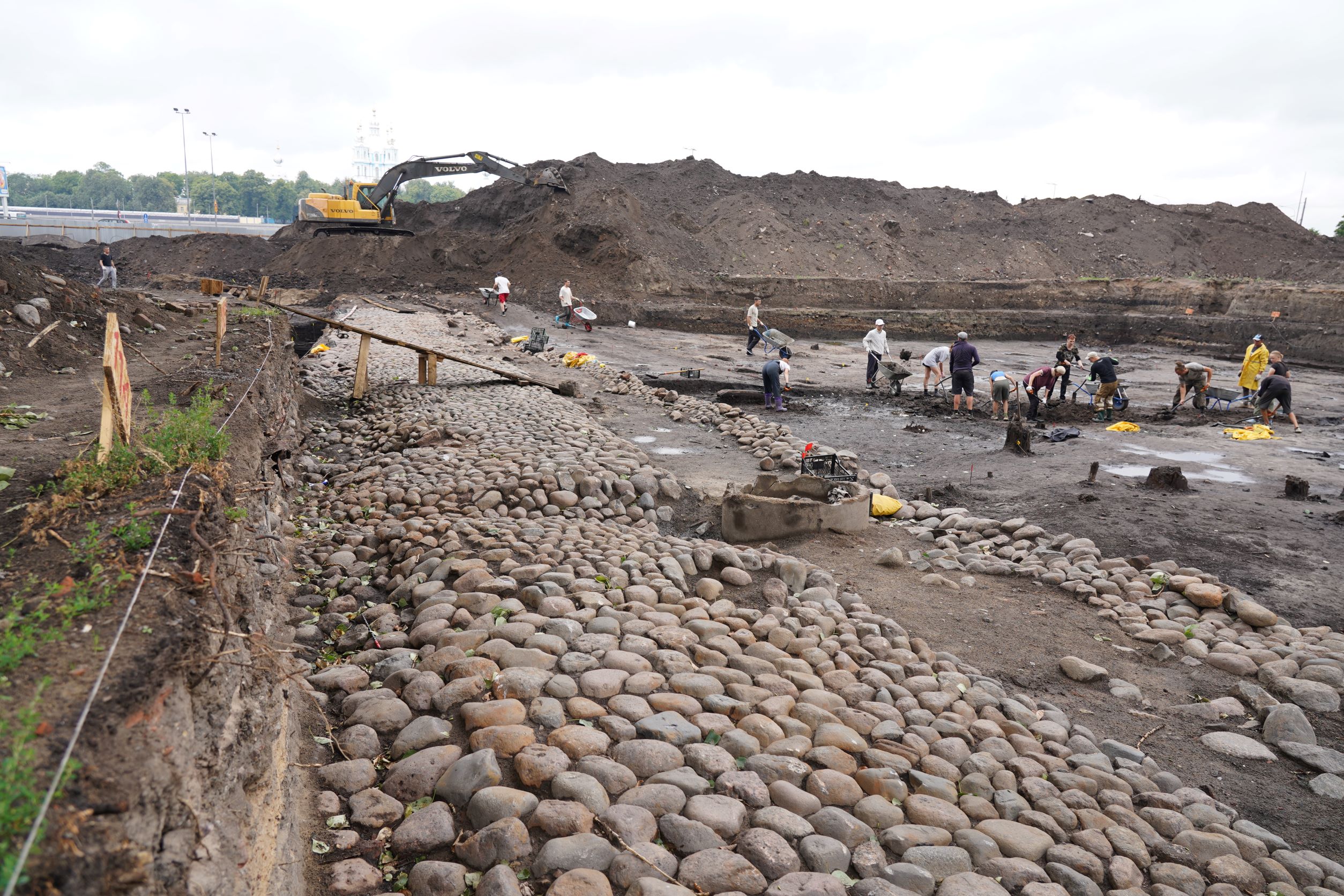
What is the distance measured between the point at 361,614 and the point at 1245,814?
5.03 meters

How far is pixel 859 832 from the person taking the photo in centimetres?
321

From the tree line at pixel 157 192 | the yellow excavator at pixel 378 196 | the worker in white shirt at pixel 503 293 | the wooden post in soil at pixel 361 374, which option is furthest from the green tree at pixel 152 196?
the wooden post in soil at pixel 361 374

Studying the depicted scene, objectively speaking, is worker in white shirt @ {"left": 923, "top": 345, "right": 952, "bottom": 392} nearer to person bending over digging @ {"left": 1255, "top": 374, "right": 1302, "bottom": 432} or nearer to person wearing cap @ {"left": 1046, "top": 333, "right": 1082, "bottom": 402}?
person wearing cap @ {"left": 1046, "top": 333, "right": 1082, "bottom": 402}

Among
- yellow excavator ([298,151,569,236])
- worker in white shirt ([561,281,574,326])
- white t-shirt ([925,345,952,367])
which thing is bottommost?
white t-shirt ([925,345,952,367])

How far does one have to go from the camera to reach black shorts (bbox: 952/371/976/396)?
14000mm

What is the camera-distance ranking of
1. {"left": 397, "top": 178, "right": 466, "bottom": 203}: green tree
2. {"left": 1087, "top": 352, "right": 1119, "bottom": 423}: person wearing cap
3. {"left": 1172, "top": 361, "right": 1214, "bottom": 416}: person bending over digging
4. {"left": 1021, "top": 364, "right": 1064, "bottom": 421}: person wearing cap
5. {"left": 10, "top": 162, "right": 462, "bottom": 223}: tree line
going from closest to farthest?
{"left": 1021, "top": 364, "right": 1064, "bottom": 421}: person wearing cap < {"left": 1087, "top": 352, "right": 1119, "bottom": 423}: person wearing cap < {"left": 1172, "top": 361, "right": 1214, "bottom": 416}: person bending over digging < {"left": 10, "top": 162, "right": 462, "bottom": 223}: tree line < {"left": 397, "top": 178, "right": 466, "bottom": 203}: green tree

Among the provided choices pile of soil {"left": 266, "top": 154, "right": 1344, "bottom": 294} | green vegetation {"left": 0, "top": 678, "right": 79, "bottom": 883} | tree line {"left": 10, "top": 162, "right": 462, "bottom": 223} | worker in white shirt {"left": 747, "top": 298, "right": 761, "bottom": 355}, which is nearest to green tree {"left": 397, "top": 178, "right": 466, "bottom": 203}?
tree line {"left": 10, "top": 162, "right": 462, "bottom": 223}

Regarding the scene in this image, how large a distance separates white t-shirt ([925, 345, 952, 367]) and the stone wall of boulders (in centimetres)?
1075

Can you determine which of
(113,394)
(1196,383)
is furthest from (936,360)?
(113,394)

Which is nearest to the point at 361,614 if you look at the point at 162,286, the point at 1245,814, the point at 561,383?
the point at 1245,814

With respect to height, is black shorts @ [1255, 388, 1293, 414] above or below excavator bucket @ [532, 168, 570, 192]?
below

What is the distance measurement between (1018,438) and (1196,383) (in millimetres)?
5624

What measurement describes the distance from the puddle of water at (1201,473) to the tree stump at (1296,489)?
0.59m

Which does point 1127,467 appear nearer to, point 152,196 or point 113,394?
point 113,394
